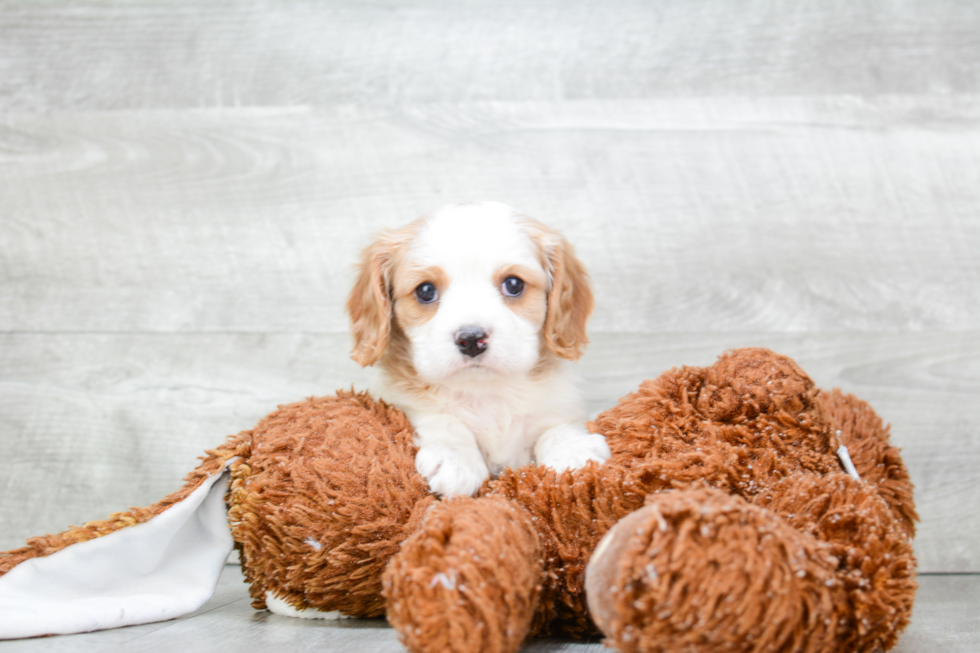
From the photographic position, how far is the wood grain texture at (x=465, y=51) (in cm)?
226

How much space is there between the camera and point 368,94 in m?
2.31

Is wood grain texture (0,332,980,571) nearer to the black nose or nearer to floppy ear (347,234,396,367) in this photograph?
floppy ear (347,234,396,367)

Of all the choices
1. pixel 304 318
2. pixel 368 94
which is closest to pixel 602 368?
pixel 304 318

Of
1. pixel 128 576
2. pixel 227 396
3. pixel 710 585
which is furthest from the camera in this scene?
pixel 227 396

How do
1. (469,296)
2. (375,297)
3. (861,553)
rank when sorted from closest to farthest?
1. (861,553)
2. (469,296)
3. (375,297)

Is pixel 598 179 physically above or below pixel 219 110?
below

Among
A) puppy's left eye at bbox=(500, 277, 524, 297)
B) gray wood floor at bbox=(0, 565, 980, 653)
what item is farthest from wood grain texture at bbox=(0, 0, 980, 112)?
gray wood floor at bbox=(0, 565, 980, 653)

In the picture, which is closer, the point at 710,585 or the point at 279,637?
the point at 710,585

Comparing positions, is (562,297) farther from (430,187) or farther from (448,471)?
(430,187)

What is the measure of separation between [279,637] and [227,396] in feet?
3.67

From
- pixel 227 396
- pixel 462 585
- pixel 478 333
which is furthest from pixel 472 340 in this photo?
pixel 227 396

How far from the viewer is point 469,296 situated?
5.04ft

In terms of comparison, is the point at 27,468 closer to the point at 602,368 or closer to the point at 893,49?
the point at 602,368

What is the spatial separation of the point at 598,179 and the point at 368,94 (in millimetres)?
750
